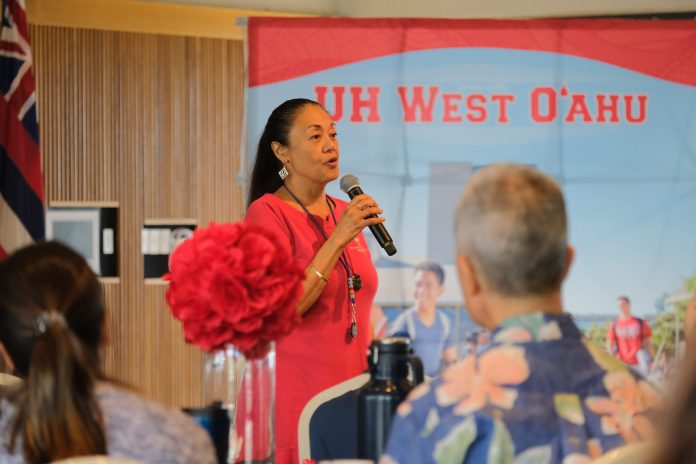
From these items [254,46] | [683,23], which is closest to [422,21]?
[254,46]

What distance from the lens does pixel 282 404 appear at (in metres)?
2.96

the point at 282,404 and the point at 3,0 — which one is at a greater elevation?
the point at 3,0

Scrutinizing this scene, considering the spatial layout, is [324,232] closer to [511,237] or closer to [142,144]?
[511,237]

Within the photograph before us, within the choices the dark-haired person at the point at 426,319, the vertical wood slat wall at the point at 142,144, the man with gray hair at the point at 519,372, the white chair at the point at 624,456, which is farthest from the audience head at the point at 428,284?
the white chair at the point at 624,456

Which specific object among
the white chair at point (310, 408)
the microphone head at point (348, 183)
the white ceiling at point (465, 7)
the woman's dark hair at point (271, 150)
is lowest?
the white chair at point (310, 408)

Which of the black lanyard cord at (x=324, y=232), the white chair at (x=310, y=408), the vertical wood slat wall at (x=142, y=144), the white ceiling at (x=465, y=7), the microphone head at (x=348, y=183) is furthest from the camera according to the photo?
the white ceiling at (x=465, y=7)

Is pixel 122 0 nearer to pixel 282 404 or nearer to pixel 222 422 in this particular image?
pixel 282 404

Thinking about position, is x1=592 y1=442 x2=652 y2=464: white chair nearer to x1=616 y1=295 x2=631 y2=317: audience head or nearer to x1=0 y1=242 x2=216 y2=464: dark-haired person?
x1=0 y1=242 x2=216 y2=464: dark-haired person

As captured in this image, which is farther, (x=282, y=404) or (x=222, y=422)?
(x=282, y=404)

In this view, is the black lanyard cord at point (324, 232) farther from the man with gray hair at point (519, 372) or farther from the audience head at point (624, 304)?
the audience head at point (624, 304)

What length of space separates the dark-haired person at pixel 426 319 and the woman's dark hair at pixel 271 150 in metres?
1.20

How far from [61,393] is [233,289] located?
34cm

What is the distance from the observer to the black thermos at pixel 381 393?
1767 millimetres

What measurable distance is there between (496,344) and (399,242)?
2.82m
